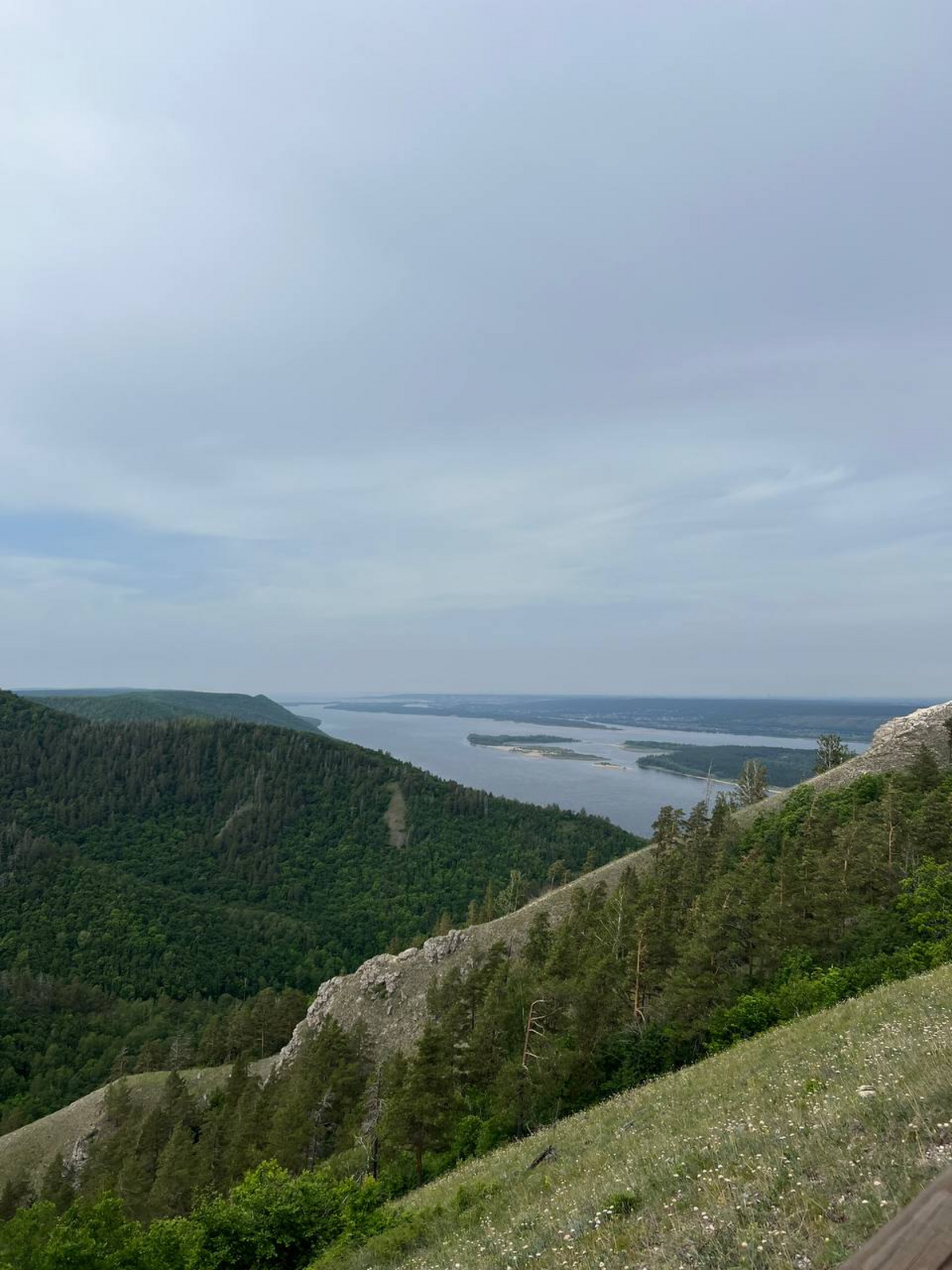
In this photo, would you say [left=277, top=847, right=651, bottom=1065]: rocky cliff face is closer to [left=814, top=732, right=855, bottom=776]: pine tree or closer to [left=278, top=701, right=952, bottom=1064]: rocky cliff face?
[left=278, top=701, right=952, bottom=1064]: rocky cliff face

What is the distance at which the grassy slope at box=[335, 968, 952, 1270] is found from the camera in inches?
266

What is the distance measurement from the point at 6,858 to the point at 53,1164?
140807mm

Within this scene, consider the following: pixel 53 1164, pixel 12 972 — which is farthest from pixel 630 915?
pixel 12 972

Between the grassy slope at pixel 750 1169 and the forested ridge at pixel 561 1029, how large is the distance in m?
5.27

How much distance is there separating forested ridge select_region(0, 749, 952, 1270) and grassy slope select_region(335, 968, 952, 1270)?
5.27 m

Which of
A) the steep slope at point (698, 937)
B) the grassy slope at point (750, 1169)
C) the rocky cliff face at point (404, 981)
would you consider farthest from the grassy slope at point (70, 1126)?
the grassy slope at point (750, 1169)

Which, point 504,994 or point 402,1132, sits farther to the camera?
point 504,994

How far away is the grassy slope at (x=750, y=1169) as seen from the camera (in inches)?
266

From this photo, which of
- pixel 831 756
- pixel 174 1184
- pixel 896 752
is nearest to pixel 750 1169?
pixel 174 1184

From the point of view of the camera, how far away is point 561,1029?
1421 inches

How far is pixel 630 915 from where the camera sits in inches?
1778

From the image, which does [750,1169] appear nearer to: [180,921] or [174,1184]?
[174,1184]

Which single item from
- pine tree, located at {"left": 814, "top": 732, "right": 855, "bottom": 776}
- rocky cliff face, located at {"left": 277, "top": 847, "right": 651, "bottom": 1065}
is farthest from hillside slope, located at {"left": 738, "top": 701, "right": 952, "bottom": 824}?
rocky cliff face, located at {"left": 277, "top": 847, "right": 651, "bottom": 1065}

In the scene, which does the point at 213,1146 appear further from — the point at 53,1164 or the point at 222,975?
the point at 222,975
